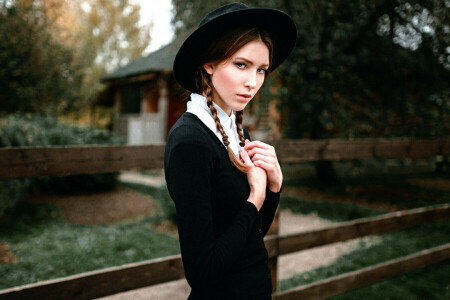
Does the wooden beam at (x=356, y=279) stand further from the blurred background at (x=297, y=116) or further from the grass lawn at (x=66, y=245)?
the grass lawn at (x=66, y=245)

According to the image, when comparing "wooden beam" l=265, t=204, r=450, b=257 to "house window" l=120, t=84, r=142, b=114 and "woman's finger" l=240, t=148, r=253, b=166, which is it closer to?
"woman's finger" l=240, t=148, r=253, b=166

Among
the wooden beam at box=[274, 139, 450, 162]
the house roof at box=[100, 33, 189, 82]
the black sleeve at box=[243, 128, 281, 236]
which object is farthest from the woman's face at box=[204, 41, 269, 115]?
the house roof at box=[100, 33, 189, 82]

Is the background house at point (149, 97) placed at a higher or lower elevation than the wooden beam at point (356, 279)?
higher

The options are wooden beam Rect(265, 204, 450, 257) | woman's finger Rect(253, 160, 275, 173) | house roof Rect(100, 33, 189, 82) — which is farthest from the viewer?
house roof Rect(100, 33, 189, 82)

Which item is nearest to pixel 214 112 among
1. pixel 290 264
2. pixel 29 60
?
pixel 290 264

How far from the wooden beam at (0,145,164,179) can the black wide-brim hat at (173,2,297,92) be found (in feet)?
3.20

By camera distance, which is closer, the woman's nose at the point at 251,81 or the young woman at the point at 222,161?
the young woman at the point at 222,161

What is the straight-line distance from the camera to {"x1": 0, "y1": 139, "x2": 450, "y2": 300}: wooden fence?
1.93 metres

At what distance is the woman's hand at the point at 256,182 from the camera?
1268 millimetres

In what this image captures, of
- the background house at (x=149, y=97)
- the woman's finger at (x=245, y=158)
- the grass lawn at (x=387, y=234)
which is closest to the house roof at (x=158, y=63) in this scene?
the background house at (x=149, y=97)

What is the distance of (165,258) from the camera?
7.72 ft

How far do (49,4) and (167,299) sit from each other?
8.68 metres

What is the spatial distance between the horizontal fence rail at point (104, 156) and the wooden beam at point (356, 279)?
1004 mm

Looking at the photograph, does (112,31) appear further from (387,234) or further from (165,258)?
(165,258)
